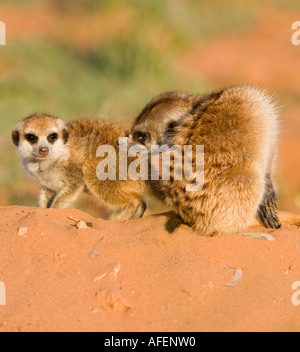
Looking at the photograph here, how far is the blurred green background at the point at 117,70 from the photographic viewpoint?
28.7 feet

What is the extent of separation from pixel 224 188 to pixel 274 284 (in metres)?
0.75

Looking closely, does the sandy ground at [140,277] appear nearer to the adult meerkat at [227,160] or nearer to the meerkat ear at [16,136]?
the adult meerkat at [227,160]

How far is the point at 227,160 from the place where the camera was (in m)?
3.47

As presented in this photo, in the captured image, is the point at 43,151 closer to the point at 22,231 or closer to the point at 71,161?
the point at 71,161

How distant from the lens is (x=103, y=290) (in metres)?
2.74

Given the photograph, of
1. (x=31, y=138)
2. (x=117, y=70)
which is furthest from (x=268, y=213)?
(x=117, y=70)

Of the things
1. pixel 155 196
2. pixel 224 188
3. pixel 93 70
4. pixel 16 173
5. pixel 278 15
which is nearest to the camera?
pixel 224 188

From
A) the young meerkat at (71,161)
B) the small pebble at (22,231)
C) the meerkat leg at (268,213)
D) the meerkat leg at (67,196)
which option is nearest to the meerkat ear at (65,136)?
the young meerkat at (71,161)

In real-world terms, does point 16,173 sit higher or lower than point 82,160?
lower

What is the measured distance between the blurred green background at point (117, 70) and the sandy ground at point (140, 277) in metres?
2.81

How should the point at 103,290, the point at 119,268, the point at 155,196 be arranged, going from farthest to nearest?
the point at 155,196 → the point at 119,268 → the point at 103,290

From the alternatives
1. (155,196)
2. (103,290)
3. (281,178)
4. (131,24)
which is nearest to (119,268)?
(103,290)

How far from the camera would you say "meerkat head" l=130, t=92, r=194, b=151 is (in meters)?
4.34
